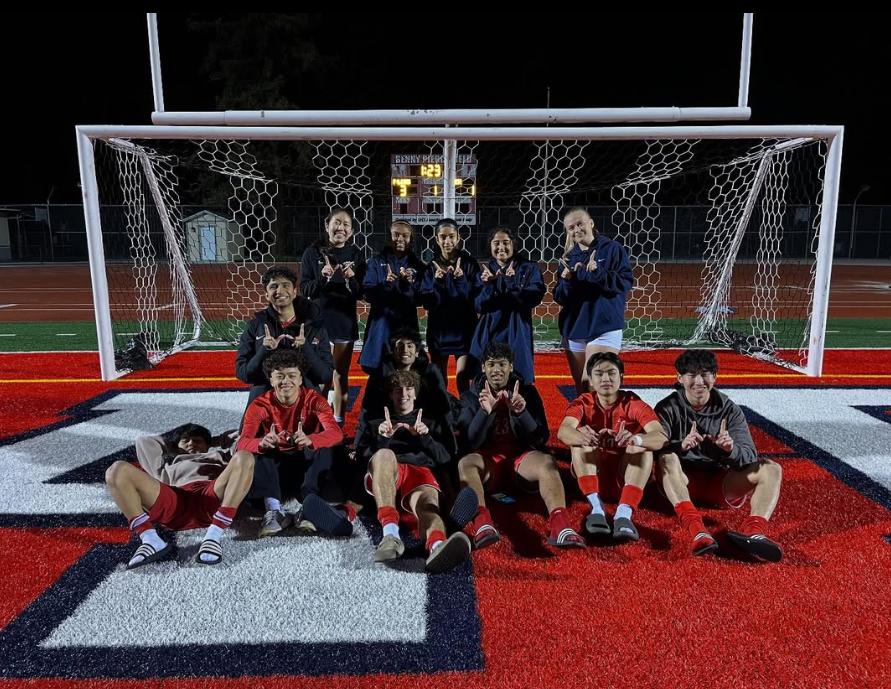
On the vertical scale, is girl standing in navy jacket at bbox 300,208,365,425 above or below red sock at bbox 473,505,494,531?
above

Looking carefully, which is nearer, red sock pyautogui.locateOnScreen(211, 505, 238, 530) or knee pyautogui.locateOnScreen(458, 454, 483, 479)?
red sock pyautogui.locateOnScreen(211, 505, 238, 530)

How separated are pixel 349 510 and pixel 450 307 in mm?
1591

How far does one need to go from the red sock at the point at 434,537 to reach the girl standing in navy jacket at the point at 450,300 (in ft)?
5.20

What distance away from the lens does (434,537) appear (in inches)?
107

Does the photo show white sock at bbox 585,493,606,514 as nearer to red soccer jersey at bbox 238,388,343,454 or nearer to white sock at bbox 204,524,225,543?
red soccer jersey at bbox 238,388,343,454

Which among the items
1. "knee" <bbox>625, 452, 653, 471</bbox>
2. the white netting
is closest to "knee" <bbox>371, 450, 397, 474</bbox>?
"knee" <bbox>625, 452, 653, 471</bbox>

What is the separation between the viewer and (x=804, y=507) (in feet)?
10.6

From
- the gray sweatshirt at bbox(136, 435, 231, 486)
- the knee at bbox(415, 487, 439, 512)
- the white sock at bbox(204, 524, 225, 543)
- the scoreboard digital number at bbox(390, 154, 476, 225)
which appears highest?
the scoreboard digital number at bbox(390, 154, 476, 225)

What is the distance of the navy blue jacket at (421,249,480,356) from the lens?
4.18 metres

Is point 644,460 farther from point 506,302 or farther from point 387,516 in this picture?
point 506,302

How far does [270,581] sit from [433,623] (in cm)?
75

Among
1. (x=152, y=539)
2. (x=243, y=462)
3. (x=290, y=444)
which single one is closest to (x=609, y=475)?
(x=290, y=444)

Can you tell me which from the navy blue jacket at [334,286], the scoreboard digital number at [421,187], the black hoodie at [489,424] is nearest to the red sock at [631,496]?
the black hoodie at [489,424]

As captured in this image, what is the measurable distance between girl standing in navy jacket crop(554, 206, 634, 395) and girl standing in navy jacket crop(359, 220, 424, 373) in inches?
40.5
